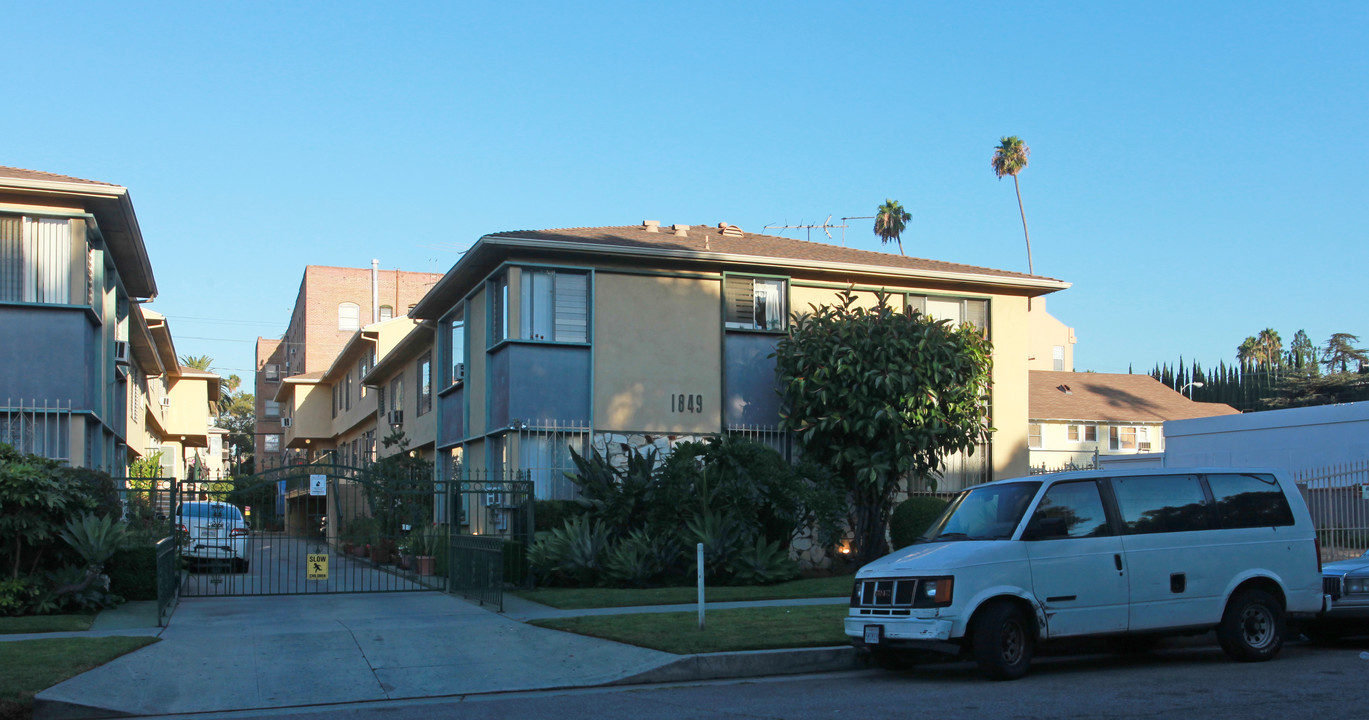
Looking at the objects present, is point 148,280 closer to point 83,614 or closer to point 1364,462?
point 83,614

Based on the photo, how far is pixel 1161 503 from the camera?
10758 millimetres

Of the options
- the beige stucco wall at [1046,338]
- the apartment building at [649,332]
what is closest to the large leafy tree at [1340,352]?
the beige stucco wall at [1046,338]

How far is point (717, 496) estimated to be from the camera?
18.2 metres

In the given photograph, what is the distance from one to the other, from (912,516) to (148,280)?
15.9 meters

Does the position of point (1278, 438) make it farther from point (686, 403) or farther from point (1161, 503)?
point (1161, 503)

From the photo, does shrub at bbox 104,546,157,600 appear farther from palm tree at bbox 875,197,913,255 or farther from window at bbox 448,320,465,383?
palm tree at bbox 875,197,913,255

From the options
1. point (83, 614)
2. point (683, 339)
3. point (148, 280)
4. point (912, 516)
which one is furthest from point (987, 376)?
point (148, 280)

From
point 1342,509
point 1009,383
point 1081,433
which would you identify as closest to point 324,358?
point 1081,433

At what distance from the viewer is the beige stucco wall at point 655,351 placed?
20438 mm

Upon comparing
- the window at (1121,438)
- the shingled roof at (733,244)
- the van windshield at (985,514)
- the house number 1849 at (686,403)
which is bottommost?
the van windshield at (985,514)

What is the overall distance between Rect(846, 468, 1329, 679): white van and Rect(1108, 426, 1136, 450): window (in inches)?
1442

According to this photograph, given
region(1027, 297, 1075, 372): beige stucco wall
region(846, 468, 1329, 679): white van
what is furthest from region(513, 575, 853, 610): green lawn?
region(1027, 297, 1075, 372): beige stucco wall

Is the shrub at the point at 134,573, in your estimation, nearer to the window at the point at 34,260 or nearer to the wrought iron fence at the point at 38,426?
the wrought iron fence at the point at 38,426

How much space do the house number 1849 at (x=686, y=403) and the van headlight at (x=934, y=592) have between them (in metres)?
11.2
